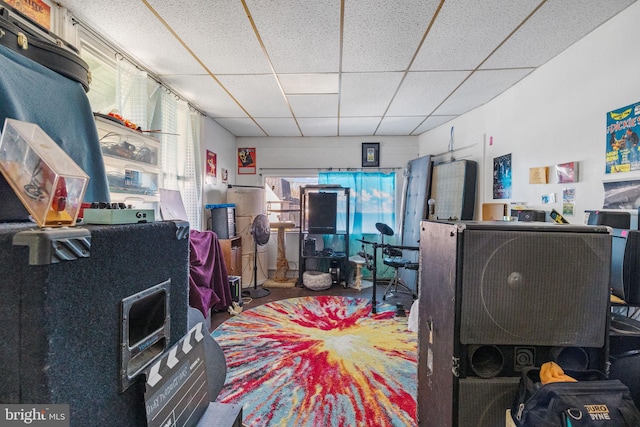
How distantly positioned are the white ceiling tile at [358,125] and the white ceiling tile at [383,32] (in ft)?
4.55

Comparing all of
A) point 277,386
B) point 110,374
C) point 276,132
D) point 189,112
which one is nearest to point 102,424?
point 110,374

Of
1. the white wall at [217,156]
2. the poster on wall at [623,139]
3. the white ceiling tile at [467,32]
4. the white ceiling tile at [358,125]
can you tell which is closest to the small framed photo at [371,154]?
the white ceiling tile at [358,125]

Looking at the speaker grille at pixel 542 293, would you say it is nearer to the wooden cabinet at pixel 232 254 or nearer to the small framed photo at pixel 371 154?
the wooden cabinet at pixel 232 254

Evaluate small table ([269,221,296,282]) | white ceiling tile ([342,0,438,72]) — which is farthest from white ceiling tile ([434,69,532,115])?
small table ([269,221,296,282])

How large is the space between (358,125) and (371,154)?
776mm

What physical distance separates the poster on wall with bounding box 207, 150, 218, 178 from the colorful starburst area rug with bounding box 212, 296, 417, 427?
1.95 m

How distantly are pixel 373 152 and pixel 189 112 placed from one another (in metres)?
2.86

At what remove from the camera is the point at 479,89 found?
9.02 ft

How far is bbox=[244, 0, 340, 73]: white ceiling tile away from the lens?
64.6 inches

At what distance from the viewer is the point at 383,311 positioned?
3.24m

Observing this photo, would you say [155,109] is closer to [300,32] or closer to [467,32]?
[300,32]

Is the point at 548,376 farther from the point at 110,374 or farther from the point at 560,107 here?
the point at 560,107

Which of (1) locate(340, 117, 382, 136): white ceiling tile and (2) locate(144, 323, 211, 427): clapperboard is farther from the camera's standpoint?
(1) locate(340, 117, 382, 136): white ceiling tile

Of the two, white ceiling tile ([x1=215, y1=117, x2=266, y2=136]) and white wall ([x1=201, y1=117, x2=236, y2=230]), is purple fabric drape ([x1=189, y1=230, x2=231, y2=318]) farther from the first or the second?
white ceiling tile ([x1=215, y1=117, x2=266, y2=136])
